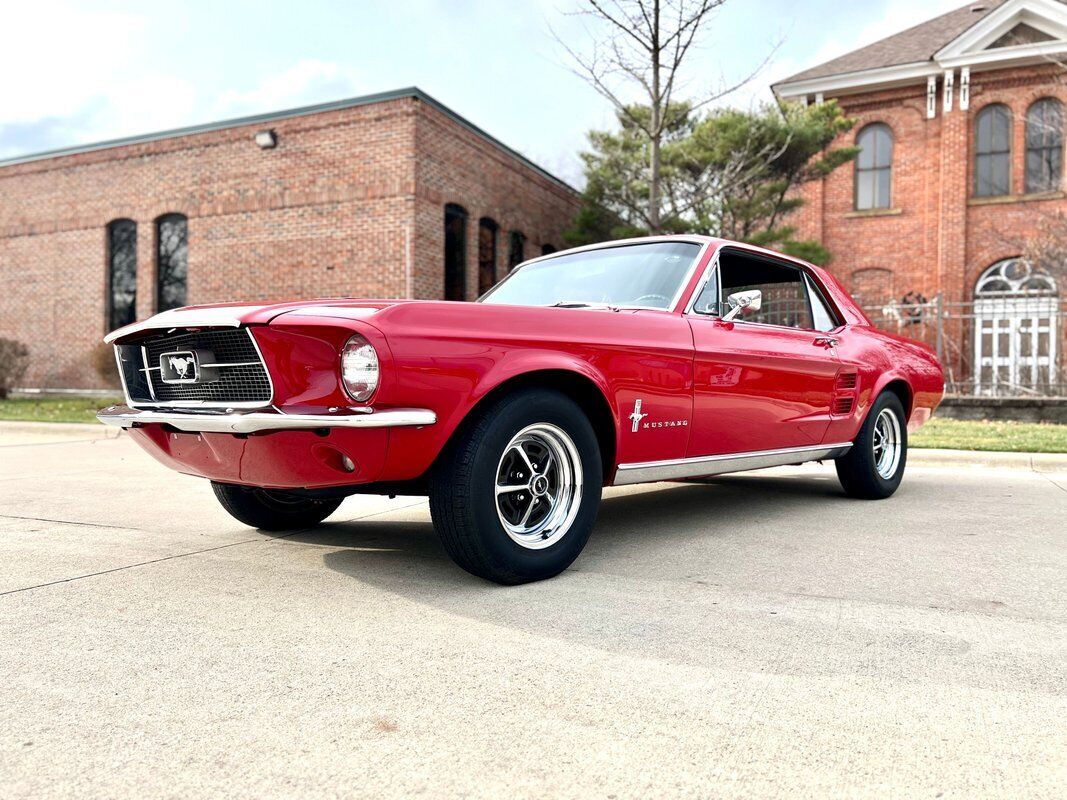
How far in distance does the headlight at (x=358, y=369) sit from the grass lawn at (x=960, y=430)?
7.37 meters

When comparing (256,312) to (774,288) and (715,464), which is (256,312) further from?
(774,288)

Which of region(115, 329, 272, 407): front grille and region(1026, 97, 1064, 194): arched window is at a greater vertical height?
region(1026, 97, 1064, 194): arched window

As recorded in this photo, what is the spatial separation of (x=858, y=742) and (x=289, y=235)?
14789mm

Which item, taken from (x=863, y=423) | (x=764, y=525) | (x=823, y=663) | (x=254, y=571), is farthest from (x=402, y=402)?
(x=863, y=423)

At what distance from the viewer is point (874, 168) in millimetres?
22562

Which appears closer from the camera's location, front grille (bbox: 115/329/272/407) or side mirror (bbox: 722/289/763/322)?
front grille (bbox: 115/329/272/407)

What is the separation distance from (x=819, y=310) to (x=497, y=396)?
2.98 meters

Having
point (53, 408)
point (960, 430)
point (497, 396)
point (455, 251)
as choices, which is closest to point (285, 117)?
point (455, 251)

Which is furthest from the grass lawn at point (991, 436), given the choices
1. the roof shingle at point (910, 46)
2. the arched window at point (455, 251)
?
the roof shingle at point (910, 46)

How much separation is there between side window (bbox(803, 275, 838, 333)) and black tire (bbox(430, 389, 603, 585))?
8.24 ft

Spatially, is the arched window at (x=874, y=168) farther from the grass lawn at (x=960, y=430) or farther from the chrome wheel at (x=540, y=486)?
the chrome wheel at (x=540, y=486)

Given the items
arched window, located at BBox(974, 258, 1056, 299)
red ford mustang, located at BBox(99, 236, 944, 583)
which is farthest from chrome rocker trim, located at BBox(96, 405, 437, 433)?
arched window, located at BBox(974, 258, 1056, 299)

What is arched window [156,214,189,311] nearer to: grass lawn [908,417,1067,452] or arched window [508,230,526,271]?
arched window [508,230,526,271]

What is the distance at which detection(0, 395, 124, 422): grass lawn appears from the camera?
40.8 feet
